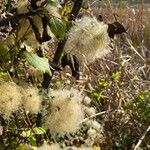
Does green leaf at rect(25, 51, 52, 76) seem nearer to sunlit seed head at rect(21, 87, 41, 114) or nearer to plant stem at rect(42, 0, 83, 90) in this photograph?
sunlit seed head at rect(21, 87, 41, 114)

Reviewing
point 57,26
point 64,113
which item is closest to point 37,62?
point 57,26

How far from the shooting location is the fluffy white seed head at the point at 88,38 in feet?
5.59

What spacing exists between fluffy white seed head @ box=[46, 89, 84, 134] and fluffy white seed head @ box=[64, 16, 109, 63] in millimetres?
167

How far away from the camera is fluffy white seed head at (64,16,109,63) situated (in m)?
1.70

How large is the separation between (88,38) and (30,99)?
0.27 meters

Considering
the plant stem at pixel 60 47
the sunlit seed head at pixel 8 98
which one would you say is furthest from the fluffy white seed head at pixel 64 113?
the sunlit seed head at pixel 8 98

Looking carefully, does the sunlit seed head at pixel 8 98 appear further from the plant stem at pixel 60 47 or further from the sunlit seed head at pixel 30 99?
the plant stem at pixel 60 47

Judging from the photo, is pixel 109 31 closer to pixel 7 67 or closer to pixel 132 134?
pixel 7 67

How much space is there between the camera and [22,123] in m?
2.44

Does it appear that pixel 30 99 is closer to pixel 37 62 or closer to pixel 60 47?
pixel 37 62

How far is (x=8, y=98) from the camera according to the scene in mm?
1562

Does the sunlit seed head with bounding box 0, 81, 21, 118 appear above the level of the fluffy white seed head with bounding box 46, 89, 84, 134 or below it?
above

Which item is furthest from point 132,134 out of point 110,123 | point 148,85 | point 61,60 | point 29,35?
point 29,35

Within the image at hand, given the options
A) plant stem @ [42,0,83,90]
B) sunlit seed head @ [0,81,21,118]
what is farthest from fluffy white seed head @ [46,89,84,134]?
sunlit seed head @ [0,81,21,118]
